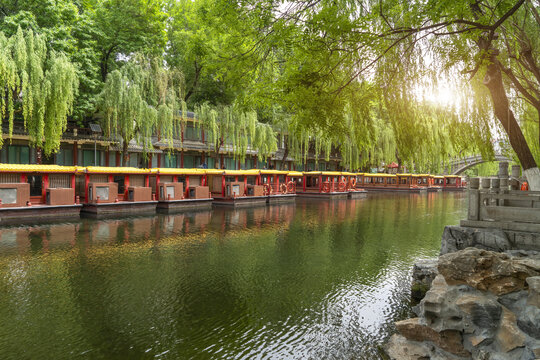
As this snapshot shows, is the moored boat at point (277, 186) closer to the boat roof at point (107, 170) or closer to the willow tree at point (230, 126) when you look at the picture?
the willow tree at point (230, 126)

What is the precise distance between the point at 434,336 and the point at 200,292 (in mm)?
5246

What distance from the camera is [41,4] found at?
1008 inches

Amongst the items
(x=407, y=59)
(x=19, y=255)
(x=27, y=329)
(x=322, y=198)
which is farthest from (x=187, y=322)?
(x=322, y=198)

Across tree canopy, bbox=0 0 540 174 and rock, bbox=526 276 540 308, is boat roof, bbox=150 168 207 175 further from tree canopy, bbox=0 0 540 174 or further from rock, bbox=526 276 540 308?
rock, bbox=526 276 540 308

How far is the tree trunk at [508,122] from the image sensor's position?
916cm

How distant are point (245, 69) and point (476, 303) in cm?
726

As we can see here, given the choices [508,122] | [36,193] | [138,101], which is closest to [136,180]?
[138,101]

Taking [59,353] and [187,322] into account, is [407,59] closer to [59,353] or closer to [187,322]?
[187,322]

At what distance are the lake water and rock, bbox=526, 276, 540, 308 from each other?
2514 mm

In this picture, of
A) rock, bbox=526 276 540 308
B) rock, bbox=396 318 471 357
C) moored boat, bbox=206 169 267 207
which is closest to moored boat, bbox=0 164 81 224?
moored boat, bbox=206 169 267 207

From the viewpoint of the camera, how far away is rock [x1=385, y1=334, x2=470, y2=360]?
6031mm

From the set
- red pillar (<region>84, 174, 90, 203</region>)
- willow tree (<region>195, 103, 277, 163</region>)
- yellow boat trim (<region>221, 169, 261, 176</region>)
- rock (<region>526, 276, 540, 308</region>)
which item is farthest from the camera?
willow tree (<region>195, 103, 277, 163</region>)

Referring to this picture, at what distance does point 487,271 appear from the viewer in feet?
22.0

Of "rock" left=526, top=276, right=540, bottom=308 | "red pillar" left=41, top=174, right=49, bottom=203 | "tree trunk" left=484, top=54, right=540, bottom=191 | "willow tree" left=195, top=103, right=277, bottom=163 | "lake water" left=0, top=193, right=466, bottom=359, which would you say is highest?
"willow tree" left=195, top=103, right=277, bottom=163
